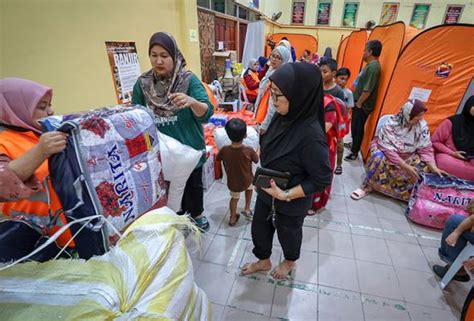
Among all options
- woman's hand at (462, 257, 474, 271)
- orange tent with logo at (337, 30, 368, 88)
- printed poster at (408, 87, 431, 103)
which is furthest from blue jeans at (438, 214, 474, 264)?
orange tent with logo at (337, 30, 368, 88)

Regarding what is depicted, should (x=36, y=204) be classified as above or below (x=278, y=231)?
above

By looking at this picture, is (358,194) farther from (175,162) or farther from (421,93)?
(175,162)

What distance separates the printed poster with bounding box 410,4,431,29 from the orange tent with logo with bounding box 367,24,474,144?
8.88m

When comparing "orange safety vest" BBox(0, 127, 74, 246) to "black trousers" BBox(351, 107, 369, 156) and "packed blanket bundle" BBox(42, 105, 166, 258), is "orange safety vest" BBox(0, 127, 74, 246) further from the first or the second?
"black trousers" BBox(351, 107, 369, 156)

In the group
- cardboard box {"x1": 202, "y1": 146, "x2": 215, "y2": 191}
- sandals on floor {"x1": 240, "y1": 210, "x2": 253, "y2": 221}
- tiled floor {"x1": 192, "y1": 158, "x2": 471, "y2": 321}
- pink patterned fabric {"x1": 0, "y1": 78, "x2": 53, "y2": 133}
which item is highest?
pink patterned fabric {"x1": 0, "y1": 78, "x2": 53, "y2": 133}

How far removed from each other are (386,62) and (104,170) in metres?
3.58

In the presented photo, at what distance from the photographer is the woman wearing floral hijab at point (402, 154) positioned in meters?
2.22

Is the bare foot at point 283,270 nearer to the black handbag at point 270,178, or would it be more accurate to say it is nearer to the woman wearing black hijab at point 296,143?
the woman wearing black hijab at point 296,143

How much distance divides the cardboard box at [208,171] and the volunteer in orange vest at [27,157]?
1603 millimetres

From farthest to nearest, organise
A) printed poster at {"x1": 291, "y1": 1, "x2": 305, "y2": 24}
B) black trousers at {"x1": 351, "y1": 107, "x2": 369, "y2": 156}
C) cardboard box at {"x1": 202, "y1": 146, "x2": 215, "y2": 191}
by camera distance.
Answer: printed poster at {"x1": 291, "y1": 1, "x2": 305, "y2": 24}, black trousers at {"x1": 351, "y1": 107, "x2": 369, "y2": 156}, cardboard box at {"x1": 202, "y1": 146, "x2": 215, "y2": 191}

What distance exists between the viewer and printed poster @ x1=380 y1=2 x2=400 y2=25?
8.84 meters

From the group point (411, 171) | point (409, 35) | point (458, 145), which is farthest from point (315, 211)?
point (409, 35)

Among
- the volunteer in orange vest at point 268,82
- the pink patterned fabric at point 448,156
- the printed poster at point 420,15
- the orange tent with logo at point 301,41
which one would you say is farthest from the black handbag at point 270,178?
the printed poster at point 420,15

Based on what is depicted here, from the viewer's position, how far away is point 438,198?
6.77 ft
